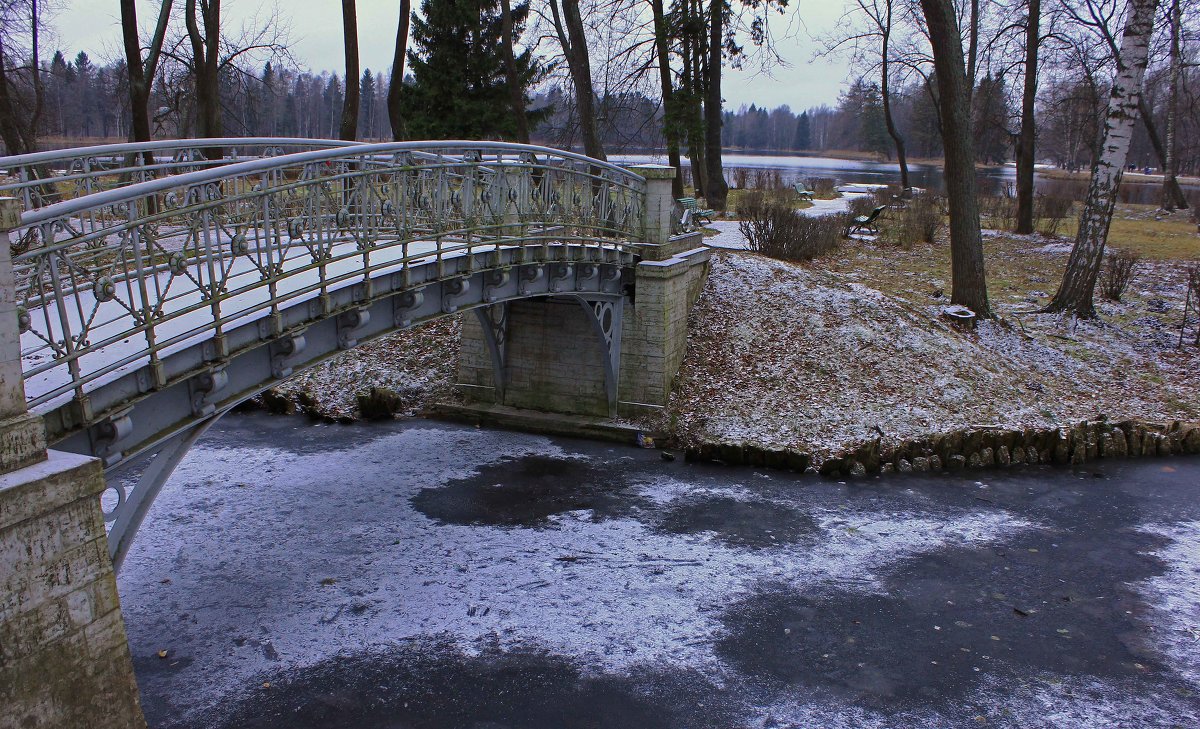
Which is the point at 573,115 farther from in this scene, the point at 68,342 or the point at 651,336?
the point at 68,342

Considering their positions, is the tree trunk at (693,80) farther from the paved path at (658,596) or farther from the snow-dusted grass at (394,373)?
the paved path at (658,596)

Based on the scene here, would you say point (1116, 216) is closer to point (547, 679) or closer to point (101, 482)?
point (547, 679)

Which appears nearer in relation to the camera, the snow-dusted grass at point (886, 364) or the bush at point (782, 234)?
the snow-dusted grass at point (886, 364)

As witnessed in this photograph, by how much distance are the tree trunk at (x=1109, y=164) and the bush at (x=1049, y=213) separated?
8.97 meters

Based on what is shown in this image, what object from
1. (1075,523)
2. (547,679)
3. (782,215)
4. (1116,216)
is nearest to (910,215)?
(782,215)

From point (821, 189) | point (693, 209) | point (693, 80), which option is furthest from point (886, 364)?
point (821, 189)

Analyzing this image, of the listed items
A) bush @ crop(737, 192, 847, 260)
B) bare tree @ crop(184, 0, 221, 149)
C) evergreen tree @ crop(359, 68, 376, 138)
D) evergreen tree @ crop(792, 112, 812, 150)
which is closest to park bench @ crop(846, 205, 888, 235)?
bush @ crop(737, 192, 847, 260)

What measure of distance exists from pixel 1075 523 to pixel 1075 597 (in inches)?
82.7

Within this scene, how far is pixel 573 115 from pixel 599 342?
44.6 ft

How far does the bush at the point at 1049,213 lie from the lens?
25.8 metres

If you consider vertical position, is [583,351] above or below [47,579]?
below

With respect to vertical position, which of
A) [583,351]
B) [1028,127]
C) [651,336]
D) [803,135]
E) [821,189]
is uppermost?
[803,135]

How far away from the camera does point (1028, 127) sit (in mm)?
24984

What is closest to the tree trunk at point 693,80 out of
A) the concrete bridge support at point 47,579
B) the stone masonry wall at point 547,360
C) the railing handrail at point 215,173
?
the stone masonry wall at point 547,360
